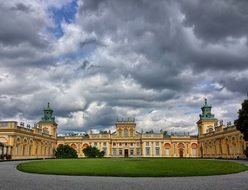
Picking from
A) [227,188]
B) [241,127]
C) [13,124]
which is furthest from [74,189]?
[13,124]

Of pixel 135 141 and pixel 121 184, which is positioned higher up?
pixel 135 141

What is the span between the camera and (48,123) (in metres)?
89.1

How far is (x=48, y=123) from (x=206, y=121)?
43.3 metres

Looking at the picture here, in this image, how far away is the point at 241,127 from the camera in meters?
39.8

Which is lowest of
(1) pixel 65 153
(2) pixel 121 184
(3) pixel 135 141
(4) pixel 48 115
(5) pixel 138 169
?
(2) pixel 121 184

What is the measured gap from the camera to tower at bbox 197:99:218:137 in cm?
8606

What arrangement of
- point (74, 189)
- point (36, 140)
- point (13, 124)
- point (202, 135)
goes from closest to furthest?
point (74, 189) < point (13, 124) < point (36, 140) < point (202, 135)

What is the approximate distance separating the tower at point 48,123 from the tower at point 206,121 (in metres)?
40.6

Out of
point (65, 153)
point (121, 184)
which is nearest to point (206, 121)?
point (65, 153)

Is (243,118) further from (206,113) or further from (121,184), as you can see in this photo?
(206,113)

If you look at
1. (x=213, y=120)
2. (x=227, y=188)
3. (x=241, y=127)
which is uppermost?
(x=213, y=120)

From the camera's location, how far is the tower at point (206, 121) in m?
86.1

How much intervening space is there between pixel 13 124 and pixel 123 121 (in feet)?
134

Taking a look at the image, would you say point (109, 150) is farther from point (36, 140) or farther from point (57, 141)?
point (36, 140)
